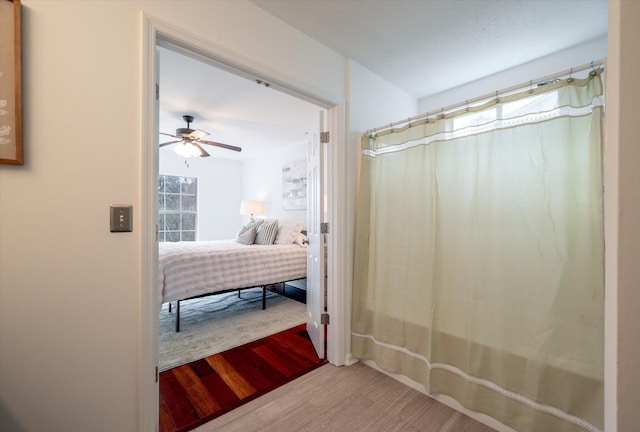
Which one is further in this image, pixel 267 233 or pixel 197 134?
pixel 267 233

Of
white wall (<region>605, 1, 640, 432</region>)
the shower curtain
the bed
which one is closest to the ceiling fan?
the bed

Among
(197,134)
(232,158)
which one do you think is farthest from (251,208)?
(197,134)

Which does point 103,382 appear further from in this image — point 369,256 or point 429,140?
point 429,140

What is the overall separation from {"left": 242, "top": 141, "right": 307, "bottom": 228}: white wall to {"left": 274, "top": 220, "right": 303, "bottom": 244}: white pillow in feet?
1.38

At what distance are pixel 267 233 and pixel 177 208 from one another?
8.20 ft

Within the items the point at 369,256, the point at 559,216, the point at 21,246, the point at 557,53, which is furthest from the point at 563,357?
the point at 21,246

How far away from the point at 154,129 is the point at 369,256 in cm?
163

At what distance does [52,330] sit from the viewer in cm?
104

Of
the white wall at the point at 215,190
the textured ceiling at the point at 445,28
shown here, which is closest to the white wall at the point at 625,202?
the textured ceiling at the point at 445,28

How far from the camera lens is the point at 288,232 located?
3.96 m

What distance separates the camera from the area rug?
230 cm

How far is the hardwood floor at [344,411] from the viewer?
1.46 m

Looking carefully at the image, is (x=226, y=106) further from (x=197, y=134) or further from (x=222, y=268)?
(x=222, y=268)

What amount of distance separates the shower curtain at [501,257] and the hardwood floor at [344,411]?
12cm
